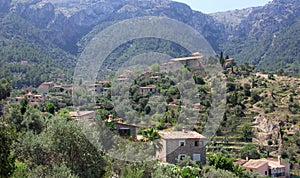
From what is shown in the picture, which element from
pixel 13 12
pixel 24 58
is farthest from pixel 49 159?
pixel 13 12

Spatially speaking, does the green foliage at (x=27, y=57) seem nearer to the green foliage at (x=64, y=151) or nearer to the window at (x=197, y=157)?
the window at (x=197, y=157)

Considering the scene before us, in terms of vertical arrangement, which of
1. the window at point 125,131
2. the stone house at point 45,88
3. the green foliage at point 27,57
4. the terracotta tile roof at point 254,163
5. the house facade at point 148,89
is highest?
the green foliage at point 27,57

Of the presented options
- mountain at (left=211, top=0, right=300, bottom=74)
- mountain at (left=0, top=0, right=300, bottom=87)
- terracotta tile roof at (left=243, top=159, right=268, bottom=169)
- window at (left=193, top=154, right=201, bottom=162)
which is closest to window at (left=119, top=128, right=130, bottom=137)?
window at (left=193, top=154, right=201, bottom=162)

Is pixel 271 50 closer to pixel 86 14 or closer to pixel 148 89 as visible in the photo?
pixel 86 14

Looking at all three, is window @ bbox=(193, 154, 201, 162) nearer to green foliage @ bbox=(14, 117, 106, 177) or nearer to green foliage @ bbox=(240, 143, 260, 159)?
green foliage @ bbox=(14, 117, 106, 177)

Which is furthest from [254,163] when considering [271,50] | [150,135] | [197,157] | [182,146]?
[271,50]

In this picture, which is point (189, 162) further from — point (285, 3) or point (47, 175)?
point (285, 3)

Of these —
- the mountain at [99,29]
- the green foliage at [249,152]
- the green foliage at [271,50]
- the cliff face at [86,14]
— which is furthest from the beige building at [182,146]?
the cliff face at [86,14]
